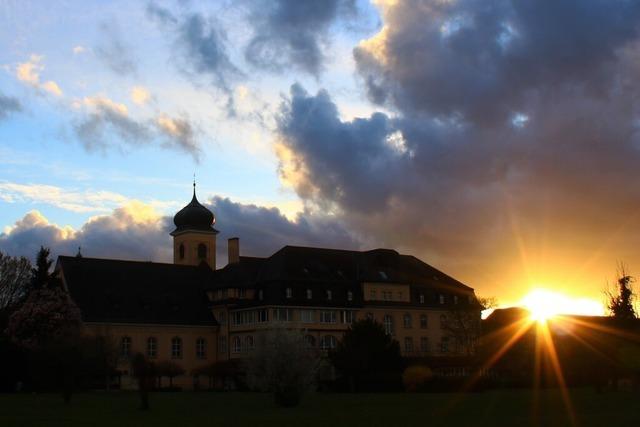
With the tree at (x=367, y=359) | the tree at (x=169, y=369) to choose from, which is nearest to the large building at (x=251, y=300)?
the tree at (x=169, y=369)

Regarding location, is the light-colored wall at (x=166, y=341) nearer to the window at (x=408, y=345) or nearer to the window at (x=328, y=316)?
the window at (x=328, y=316)

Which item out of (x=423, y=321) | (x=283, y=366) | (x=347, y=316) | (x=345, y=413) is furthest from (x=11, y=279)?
(x=345, y=413)

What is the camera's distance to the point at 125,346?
8981 cm

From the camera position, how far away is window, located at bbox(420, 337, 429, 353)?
101 meters

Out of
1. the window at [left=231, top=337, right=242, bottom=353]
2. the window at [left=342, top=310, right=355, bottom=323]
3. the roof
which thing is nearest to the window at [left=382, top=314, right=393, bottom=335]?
the window at [left=342, top=310, right=355, bottom=323]

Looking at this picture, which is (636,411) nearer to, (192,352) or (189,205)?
(192,352)

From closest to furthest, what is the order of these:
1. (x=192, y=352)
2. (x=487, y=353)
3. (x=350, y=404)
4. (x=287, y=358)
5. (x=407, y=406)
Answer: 1. (x=407, y=406)
2. (x=350, y=404)
3. (x=287, y=358)
4. (x=487, y=353)
5. (x=192, y=352)

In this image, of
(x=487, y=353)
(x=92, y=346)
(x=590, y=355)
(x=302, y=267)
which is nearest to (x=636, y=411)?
(x=590, y=355)

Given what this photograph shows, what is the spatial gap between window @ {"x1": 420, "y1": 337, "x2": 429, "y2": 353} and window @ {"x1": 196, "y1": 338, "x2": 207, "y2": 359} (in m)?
23.1

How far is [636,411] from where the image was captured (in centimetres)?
4075

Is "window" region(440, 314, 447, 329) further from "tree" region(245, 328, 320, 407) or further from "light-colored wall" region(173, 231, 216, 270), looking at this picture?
"tree" region(245, 328, 320, 407)

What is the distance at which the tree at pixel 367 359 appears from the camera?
7512cm

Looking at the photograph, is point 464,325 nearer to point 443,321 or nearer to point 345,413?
point 443,321

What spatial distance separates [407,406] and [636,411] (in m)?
11.8
